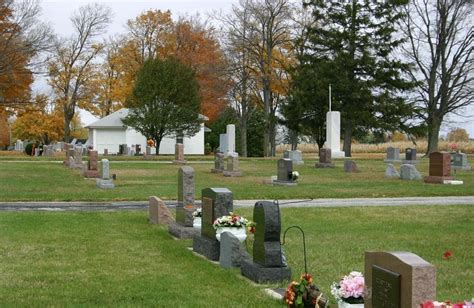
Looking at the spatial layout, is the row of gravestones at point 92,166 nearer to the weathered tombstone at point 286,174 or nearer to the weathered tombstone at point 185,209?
the weathered tombstone at point 286,174

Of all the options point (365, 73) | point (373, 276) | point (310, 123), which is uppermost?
point (365, 73)

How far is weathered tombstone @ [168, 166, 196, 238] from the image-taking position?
1270cm

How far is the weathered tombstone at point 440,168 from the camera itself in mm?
26938

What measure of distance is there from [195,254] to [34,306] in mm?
3985

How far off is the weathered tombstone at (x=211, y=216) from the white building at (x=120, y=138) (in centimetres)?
5290

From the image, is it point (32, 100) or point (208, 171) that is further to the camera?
point (32, 100)

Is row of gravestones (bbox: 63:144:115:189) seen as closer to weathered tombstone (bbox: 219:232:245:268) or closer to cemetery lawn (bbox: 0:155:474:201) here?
cemetery lawn (bbox: 0:155:474:201)

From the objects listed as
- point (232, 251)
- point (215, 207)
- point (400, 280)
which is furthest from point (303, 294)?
point (215, 207)

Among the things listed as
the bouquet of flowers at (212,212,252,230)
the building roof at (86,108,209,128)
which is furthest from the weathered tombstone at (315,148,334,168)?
the building roof at (86,108,209,128)

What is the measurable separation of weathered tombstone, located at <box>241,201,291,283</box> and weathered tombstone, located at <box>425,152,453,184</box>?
64.6 feet

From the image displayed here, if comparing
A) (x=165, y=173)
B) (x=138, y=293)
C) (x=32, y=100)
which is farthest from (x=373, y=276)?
(x=32, y=100)

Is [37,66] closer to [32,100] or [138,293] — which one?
[32,100]

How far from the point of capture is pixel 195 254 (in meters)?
11.0

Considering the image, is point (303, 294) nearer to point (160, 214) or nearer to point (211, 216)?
point (211, 216)
